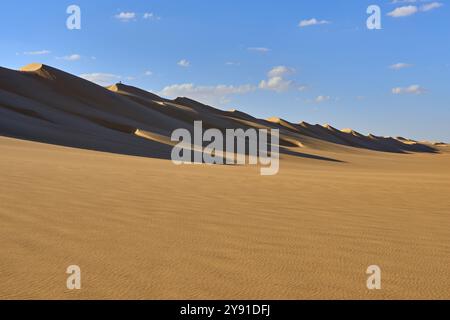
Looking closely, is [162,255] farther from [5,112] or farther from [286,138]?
[286,138]

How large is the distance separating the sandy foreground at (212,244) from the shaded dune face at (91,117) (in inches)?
684

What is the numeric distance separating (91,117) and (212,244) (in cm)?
4385

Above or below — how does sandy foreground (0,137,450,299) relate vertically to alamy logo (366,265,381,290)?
above

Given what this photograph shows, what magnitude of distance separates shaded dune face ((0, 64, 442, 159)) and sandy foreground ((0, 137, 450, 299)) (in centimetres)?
1737

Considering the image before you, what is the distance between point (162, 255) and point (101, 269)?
56 centimetres

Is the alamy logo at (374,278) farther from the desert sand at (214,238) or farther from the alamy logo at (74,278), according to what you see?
the alamy logo at (74,278)

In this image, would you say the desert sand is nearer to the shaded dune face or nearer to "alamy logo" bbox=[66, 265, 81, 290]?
"alamy logo" bbox=[66, 265, 81, 290]

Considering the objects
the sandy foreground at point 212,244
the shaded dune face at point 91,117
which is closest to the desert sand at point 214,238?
the sandy foreground at point 212,244

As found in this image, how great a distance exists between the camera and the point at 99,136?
29875mm

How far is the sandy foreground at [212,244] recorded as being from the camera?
10.4 feet

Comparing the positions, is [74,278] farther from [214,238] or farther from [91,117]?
[91,117]

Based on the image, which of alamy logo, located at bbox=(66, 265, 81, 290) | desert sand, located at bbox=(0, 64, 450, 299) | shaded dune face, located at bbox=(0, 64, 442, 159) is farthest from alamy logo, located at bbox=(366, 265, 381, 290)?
shaded dune face, located at bbox=(0, 64, 442, 159)

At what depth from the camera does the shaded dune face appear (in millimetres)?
26531
